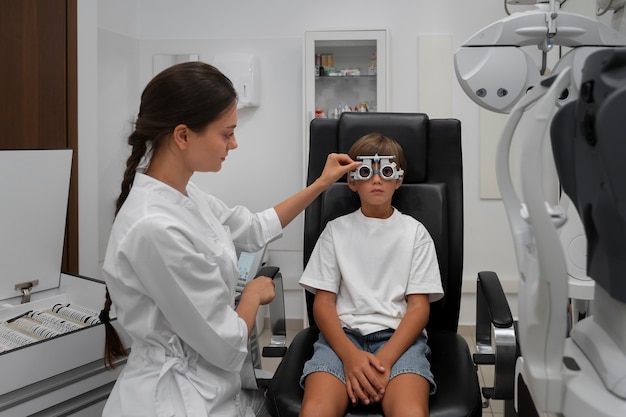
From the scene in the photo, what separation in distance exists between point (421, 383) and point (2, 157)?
1608 millimetres

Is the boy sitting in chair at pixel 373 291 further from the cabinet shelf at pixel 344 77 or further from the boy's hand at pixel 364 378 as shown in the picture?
the cabinet shelf at pixel 344 77

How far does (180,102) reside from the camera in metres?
1.62

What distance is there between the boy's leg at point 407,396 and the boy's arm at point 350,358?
0.04m

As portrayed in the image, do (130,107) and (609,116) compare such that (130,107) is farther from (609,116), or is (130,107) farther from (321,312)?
(609,116)

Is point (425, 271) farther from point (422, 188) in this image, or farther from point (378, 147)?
point (378, 147)

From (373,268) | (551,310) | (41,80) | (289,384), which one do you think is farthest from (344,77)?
(551,310)

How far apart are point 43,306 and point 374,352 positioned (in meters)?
1.34

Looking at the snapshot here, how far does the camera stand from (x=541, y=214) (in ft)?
3.24

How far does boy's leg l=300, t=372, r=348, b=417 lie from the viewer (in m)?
1.67

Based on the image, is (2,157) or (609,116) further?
(2,157)

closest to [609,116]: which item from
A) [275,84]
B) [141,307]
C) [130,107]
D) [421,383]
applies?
[421,383]

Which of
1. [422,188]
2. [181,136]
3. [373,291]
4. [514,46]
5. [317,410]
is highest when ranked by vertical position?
[514,46]

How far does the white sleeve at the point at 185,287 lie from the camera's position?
59.1 inches

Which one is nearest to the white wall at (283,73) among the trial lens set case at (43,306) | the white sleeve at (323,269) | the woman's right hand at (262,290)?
the trial lens set case at (43,306)
